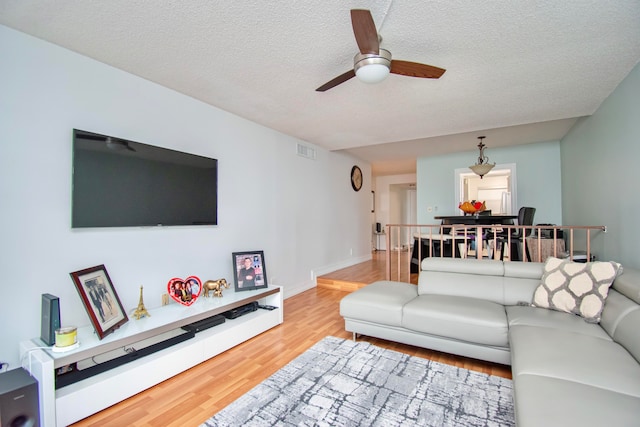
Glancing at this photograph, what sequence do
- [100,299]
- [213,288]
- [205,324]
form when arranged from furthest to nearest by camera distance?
[213,288]
[205,324]
[100,299]

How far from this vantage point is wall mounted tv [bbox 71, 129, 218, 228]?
216 centimetres

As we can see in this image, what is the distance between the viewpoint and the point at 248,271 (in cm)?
331

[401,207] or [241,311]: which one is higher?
[401,207]

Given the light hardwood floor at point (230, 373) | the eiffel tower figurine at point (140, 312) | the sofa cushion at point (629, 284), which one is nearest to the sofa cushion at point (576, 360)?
the sofa cushion at point (629, 284)

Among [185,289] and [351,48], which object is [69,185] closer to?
[185,289]

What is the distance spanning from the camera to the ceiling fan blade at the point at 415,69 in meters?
1.93

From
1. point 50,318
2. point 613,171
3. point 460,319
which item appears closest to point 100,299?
point 50,318

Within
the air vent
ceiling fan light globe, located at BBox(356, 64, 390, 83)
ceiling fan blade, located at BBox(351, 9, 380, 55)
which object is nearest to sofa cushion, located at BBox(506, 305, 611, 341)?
ceiling fan light globe, located at BBox(356, 64, 390, 83)

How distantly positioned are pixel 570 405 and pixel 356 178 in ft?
17.8

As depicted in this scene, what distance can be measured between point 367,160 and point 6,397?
636 centimetres

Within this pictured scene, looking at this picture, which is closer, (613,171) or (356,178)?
(613,171)

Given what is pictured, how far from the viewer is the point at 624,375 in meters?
1.43

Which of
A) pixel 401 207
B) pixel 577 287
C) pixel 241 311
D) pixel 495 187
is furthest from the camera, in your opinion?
pixel 401 207

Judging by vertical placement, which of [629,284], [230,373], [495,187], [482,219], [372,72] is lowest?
[230,373]
